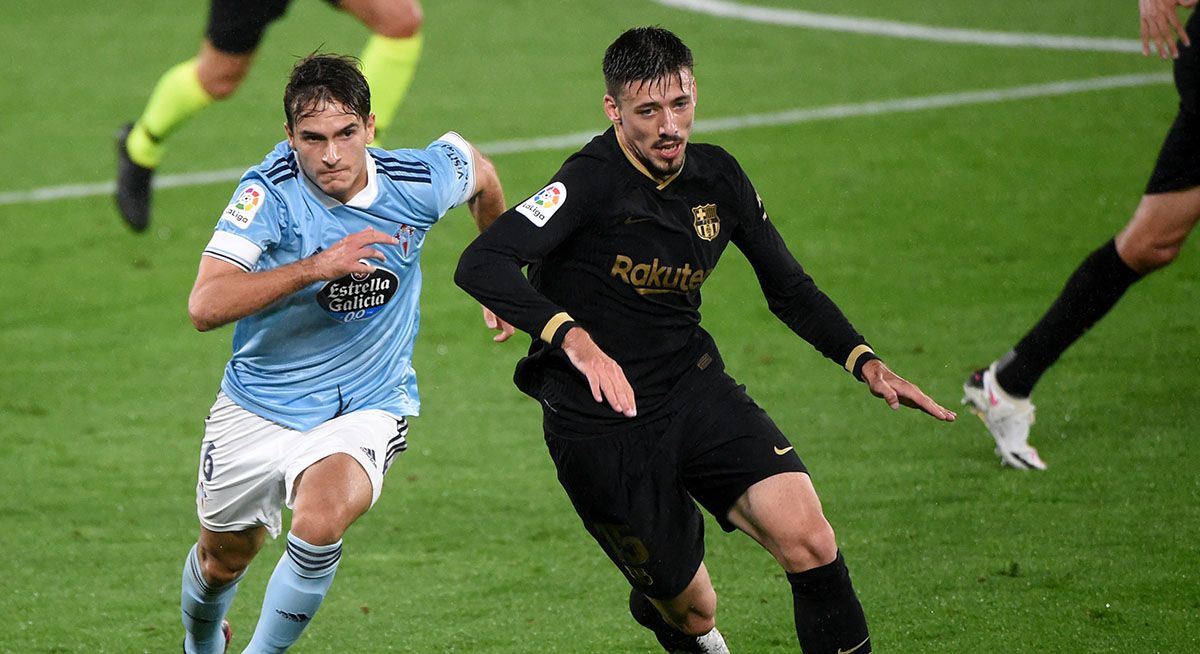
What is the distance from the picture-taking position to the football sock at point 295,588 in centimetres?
465

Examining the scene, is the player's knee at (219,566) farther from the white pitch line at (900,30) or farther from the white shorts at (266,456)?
the white pitch line at (900,30)

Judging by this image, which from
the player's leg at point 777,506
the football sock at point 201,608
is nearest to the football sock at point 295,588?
the football sock at point 201,608

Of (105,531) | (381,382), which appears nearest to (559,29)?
(105,531)

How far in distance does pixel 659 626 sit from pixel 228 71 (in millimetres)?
3872

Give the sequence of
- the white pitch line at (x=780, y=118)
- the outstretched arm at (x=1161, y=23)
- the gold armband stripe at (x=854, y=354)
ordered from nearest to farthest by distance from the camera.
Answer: the gold armband stripe at (x=854, y=354) → the outstretched arm at (x=1161, y=23) → the white pitch line at (x=780, y=118)

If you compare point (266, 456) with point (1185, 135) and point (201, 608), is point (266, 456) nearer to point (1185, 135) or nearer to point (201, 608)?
point (201, 608)

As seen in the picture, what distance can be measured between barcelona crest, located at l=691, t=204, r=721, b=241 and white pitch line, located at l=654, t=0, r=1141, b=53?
10375mm

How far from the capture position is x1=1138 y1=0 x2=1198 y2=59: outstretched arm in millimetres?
6211

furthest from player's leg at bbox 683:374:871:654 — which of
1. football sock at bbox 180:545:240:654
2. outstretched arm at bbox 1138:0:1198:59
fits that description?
outstretched arm at bbox 1138:0:1198:59

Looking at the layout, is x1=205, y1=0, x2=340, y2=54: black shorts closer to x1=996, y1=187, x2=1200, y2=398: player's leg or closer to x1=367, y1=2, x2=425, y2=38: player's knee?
x1=367, y1=2, x2=425, y2=38: player's knee

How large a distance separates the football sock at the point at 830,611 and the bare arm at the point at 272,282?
149 cm

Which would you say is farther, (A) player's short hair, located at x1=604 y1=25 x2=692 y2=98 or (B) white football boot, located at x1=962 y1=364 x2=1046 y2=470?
(B) white football boot, located at x1=962 y1=364 x2=1046 y2=470

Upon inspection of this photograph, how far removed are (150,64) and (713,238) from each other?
411 inches

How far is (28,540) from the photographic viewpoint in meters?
6.61
